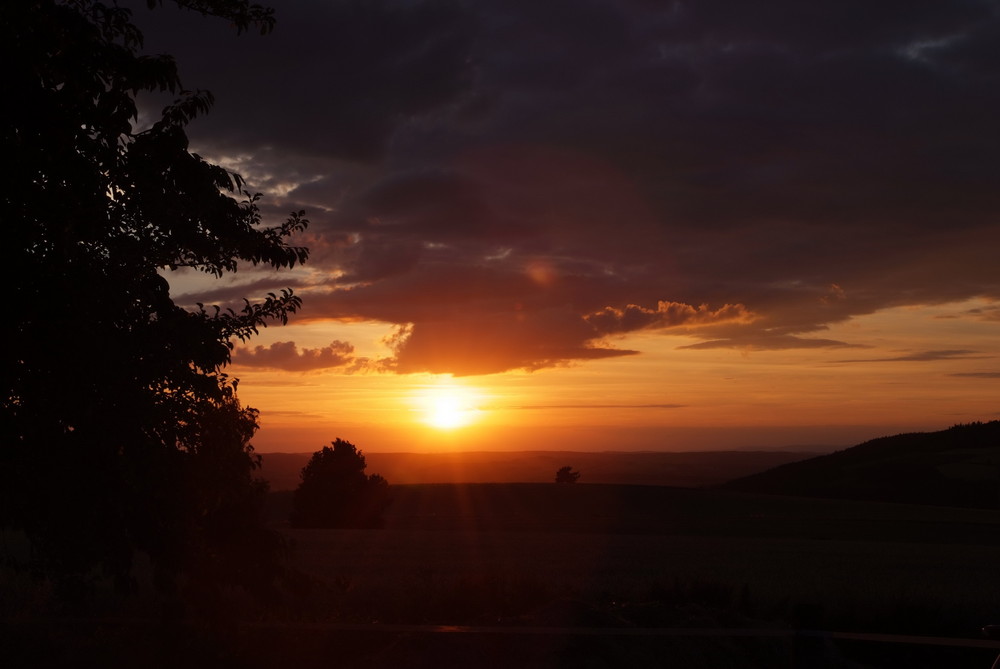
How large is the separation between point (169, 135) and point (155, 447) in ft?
10.3

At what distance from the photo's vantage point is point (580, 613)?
12.0 metres

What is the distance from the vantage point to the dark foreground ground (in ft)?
32.3

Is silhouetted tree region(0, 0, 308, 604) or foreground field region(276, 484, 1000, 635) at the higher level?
silhouetted tree region(0, 0, 308, 604)

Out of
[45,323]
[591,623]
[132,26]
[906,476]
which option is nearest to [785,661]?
[591,623]

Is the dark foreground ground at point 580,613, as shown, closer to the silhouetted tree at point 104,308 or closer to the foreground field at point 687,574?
the foreground field at point 687,574

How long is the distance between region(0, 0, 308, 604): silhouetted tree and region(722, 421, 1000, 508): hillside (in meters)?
76.1

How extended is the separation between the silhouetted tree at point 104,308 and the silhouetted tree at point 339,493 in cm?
4675

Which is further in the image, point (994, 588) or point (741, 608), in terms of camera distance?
point (994, 588)

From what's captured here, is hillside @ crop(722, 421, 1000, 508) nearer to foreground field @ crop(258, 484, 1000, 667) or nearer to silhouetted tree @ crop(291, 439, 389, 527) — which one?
foreground field @ crop(258, 484, 1000, 667)

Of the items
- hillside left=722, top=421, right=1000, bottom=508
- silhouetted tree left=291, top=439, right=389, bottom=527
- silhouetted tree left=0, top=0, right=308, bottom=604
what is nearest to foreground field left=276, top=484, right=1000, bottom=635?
silhouetted tree left=291, top=439, right=389, bottom=527

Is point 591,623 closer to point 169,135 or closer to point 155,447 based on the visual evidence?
point 155,447

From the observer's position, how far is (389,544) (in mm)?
33094

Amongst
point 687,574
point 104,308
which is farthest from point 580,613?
point 687,574

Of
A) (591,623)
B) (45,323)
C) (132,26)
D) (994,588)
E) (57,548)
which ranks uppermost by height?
(132,26)
